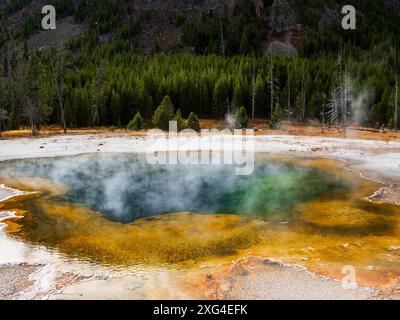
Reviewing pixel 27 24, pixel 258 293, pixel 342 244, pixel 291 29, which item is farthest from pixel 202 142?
pixel 27 24

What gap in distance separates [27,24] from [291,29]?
338 feet

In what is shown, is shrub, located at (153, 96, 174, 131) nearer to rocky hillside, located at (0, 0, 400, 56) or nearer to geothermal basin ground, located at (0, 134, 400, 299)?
geothermal basin ground, located at (0, 134, 400, 299)

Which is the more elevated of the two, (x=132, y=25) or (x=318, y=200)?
(x=132, y=25)

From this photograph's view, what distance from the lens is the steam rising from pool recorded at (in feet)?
71.1

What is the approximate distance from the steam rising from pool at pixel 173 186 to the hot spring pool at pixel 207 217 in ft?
0.20

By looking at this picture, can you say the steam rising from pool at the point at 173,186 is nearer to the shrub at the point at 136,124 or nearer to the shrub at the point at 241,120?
the shrub at the point at 136,124

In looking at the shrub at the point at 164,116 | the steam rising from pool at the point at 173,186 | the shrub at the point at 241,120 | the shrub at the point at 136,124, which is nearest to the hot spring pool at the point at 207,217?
the steam rising from pool at the point at 173,186

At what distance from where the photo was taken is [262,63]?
9688cm

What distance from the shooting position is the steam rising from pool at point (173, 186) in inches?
853

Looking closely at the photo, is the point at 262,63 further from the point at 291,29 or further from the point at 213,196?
the point at 213,196

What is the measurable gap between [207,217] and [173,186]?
729cm

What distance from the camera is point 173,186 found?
26.8 metres

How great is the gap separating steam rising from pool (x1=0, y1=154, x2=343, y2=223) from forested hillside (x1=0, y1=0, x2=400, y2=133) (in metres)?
28.6

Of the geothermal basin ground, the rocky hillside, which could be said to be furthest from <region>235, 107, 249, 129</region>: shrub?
the rocky hillside
